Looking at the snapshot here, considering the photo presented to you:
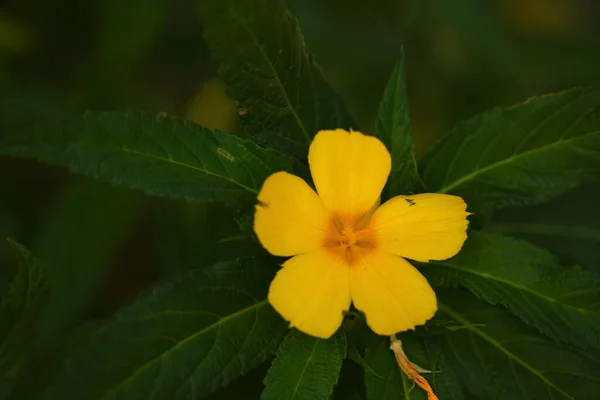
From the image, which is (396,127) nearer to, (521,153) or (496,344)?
(521,153)

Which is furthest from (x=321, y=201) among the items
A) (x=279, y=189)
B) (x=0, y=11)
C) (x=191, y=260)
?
(x=0, y=11)

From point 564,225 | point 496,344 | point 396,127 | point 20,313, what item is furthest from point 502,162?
point 20,313

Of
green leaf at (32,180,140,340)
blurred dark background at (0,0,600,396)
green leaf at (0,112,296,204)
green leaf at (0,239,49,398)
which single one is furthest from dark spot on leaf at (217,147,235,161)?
green leaf at (32,180,140,340)

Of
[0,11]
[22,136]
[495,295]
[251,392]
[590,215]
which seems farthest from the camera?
[0,11]

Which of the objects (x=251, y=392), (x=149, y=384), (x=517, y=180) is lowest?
(x=149, y=384)

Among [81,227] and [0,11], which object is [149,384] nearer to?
[81,227]

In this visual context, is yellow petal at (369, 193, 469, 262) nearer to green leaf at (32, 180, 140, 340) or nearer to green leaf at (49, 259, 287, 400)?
green leaf at (49, 259, 287, 400)
